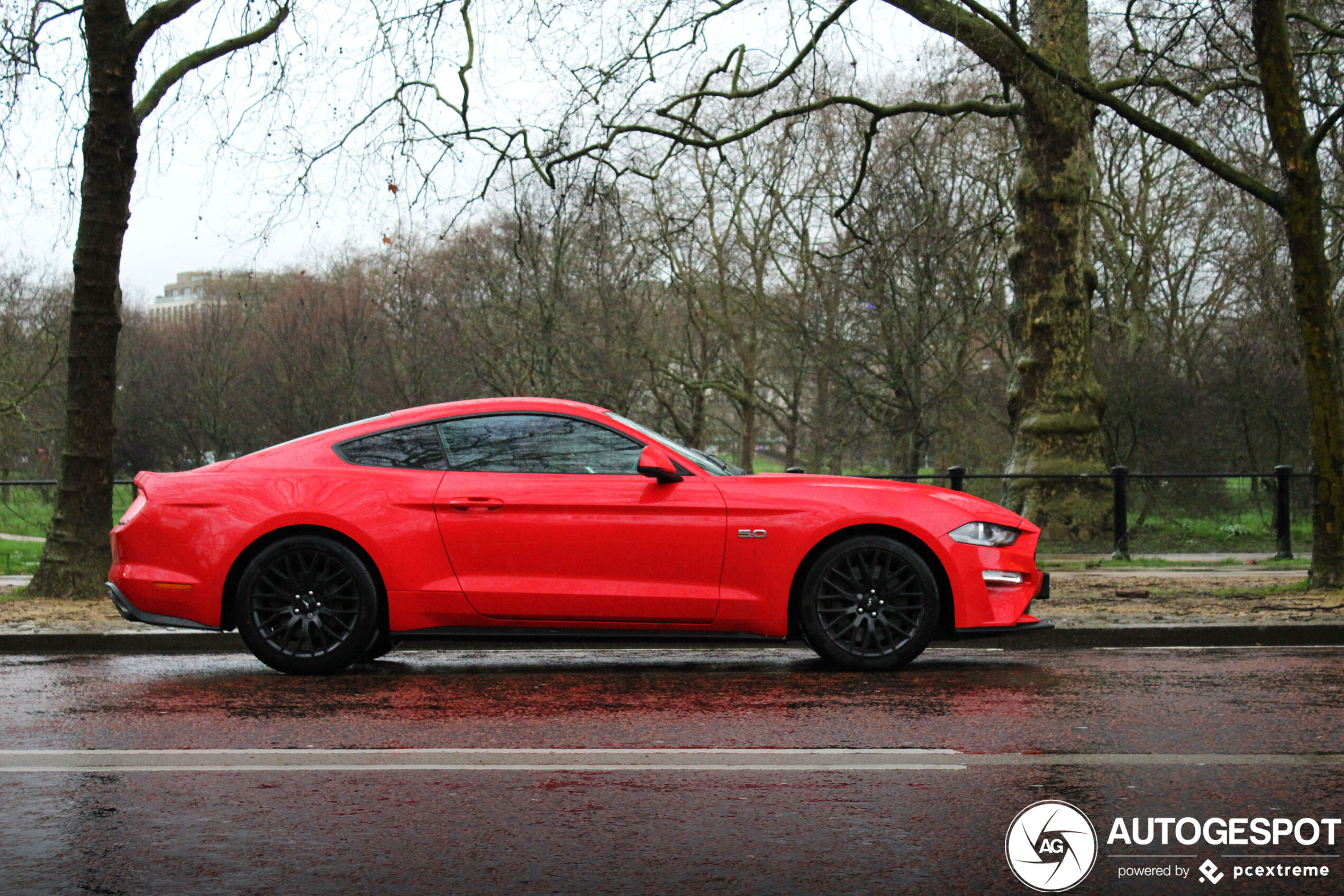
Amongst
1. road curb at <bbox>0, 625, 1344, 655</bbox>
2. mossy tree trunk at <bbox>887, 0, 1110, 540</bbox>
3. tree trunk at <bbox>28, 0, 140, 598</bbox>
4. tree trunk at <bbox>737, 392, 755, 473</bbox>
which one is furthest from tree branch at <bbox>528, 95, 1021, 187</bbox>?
tree trunk at <bbox>737, 392, 755, 473</bbox>

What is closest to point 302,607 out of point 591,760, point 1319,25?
point 591,760

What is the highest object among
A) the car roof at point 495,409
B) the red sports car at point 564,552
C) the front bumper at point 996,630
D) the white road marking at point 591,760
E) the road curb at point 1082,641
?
the car roof at point 495,409

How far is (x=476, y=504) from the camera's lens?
25.6ft

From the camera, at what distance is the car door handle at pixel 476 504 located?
779cm

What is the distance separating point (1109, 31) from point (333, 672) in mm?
13201

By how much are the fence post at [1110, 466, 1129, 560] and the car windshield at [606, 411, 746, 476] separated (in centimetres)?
883

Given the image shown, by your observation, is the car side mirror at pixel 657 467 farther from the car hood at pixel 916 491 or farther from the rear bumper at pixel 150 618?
the rear bumper at pixel 150 618

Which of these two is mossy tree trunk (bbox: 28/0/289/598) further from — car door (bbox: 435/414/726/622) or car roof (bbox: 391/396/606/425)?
car door (bbox: 435/414/726/622)

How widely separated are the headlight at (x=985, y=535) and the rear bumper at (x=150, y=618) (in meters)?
4.33

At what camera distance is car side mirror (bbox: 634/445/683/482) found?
25.2 ft

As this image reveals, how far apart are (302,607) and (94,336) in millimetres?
5583

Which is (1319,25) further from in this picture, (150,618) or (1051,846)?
(150,618)

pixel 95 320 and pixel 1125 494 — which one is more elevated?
pixel 95 320

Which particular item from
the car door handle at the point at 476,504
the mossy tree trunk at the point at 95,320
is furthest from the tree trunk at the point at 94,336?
the car door handle at the point at 476,504
